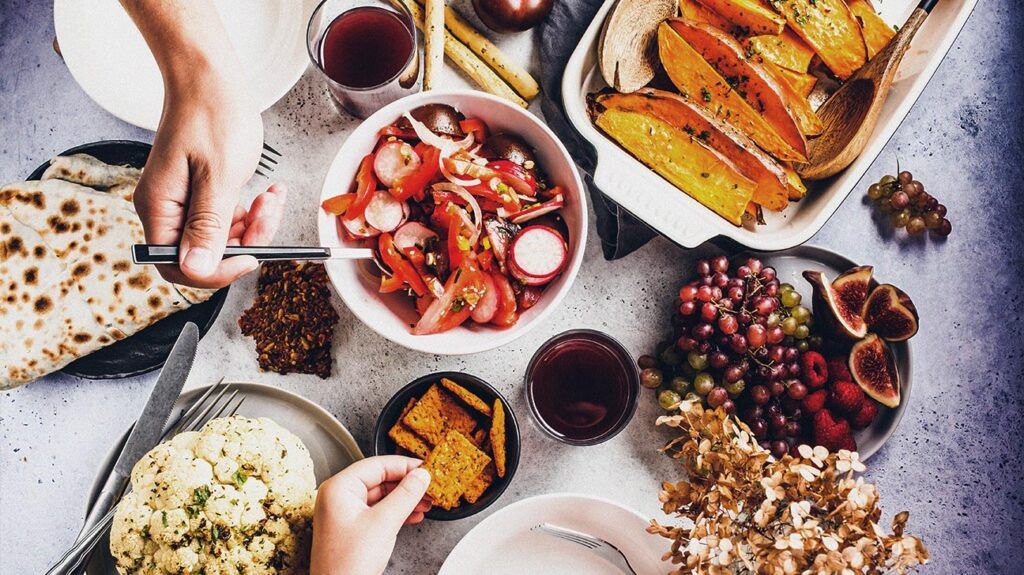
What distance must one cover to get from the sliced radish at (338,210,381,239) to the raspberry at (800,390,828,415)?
1.01 meters

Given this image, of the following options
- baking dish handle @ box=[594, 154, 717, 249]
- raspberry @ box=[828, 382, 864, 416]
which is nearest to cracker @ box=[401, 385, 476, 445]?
baking dish handle @ box=[594, 154, 717, 249]

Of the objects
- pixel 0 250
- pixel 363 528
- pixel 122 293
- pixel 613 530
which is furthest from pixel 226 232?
pixel 613 530

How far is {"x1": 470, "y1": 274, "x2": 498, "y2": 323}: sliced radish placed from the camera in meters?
1.39

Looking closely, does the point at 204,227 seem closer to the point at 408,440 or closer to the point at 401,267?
the point at 401,267

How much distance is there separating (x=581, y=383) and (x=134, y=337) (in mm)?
1042

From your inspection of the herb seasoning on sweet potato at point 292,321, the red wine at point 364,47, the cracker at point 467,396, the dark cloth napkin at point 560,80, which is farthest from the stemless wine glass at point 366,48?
the cracker at point 467,396

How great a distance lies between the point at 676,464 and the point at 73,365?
1420 mm

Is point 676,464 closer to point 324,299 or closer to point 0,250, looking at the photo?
point 324,299

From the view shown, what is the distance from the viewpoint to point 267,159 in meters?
1.65

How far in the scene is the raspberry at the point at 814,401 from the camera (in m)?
1.51

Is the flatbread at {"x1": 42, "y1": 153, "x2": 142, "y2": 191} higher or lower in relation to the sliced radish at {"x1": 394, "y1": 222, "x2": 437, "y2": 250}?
lower

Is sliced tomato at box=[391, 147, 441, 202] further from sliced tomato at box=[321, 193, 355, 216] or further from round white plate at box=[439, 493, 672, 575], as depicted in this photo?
round white plate at box=[439, 493, 672, 575]

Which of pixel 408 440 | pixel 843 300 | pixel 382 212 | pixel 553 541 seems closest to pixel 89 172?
pixel 382 212

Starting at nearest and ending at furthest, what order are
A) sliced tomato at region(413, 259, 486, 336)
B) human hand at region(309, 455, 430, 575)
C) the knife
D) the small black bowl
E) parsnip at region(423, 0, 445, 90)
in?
the knife < human hand at region(309, 455, 430, 575) < sliced tomato at region(413, 259, 486, 336) < the small black bowl < parsnip at region(423, 0, 445, 90)
